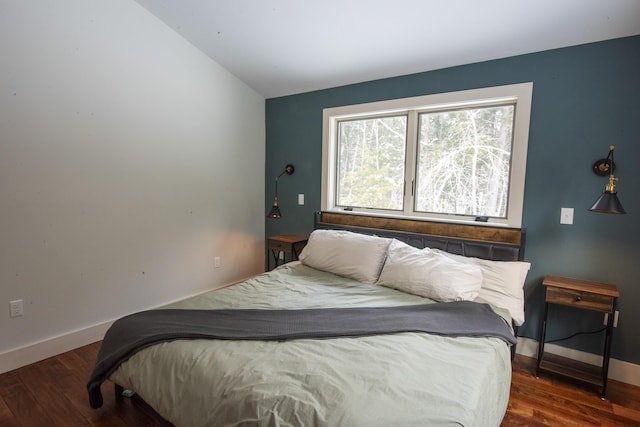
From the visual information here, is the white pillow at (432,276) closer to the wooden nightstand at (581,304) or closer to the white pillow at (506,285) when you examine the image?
the white pillow at (506,285)

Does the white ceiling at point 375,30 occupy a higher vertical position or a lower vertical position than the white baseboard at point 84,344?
A: higher

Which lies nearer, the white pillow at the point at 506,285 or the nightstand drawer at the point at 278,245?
the white pillow at the point at 506,285

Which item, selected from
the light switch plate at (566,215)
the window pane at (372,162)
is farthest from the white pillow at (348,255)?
the light switch plate at (566,215)

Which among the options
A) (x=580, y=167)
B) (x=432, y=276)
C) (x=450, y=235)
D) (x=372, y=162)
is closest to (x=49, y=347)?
(x=432, y=276)

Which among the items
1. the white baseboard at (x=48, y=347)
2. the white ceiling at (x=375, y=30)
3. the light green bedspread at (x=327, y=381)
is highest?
the white ceiling at (x=375, y=30)

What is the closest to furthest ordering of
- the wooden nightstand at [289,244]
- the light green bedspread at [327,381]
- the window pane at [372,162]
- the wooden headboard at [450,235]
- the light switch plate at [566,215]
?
the light green bedspread at [327,381]
the light switch plate at [566,215]
the wooden headboard at [450,235]
the window pane at [372,162]
the wooden nightstand at [289,244]

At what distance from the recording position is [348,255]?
8.61 ft

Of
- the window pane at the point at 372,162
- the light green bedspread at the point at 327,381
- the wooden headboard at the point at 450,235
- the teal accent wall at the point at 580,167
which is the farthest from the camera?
the window pane at the point at 372,162

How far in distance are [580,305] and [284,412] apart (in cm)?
202

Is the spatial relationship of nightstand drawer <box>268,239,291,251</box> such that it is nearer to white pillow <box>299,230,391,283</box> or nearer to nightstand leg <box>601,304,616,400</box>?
white pillow <box>299,230,391,283</box>

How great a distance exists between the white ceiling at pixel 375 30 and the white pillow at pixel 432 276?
158 cm

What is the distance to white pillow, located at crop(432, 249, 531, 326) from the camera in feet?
7.07

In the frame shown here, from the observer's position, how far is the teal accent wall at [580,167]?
7.01 feet

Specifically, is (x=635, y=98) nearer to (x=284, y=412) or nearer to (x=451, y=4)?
(x=451, y=4)
